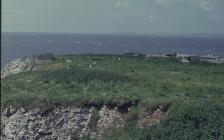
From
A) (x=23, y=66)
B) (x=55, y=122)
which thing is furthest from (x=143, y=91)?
(x=23, y=66)

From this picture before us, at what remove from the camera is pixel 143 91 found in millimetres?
48750

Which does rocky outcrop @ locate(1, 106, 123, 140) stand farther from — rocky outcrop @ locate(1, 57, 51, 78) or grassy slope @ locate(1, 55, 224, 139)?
rocky outcrop @ locate(1, 57, 51, 78)

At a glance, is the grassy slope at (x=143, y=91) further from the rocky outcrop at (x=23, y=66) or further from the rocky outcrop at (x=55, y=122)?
the rocky outcrop at (x=23, y=66)

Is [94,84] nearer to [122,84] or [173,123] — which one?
[122,84]

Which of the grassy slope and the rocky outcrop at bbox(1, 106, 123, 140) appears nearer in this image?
the grassy slope

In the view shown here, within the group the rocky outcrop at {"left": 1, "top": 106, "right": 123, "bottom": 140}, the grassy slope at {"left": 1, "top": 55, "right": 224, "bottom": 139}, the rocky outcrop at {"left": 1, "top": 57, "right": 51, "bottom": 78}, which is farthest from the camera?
the rocky outcrop at {"left": 1, "top": 57, "right": 51, "bottom": 78}

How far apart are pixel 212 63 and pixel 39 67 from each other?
23.7m

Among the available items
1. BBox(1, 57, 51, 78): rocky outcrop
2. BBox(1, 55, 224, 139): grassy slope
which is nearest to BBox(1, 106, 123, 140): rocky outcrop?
BBox(1, 55, 224, 139): grassy slope

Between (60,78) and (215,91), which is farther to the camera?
(60,78)

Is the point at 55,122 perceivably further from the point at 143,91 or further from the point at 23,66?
the point at 23,66

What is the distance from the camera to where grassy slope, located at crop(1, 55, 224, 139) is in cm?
3941

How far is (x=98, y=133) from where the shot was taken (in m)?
43.2

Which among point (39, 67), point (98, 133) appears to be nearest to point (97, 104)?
point (98, 133)

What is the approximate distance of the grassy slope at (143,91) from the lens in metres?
39.4
